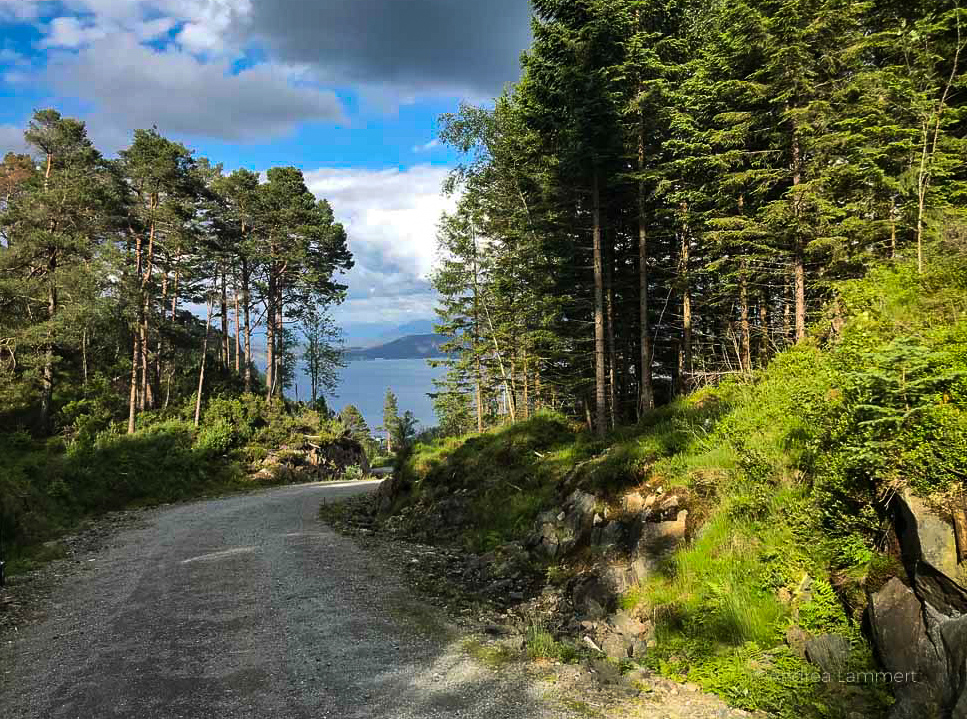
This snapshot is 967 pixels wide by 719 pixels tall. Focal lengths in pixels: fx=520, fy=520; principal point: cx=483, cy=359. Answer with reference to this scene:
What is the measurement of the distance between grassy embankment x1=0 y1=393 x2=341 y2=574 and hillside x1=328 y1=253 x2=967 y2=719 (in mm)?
12711

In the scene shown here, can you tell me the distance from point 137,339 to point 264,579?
25404 millimetres

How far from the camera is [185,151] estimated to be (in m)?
30.8

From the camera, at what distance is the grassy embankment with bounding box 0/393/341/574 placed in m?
15.7

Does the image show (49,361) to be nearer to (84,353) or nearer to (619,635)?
(84,353)

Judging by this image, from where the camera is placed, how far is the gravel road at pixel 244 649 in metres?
5.60

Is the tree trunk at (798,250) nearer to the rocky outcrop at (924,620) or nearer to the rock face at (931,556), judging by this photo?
the rock face at (931,556)

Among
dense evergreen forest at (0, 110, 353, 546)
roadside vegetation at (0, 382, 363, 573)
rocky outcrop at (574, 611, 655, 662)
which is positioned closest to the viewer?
rocky outcrop at (574, 611, 655, 662)

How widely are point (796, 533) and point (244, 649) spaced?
23.7 ft

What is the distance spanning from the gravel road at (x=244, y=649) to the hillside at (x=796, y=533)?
1.62m

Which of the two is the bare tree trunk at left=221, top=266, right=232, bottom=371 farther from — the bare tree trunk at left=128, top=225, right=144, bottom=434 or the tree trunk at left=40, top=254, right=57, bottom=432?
the tree trunk at left=40, top=254, right=57, bottom=432

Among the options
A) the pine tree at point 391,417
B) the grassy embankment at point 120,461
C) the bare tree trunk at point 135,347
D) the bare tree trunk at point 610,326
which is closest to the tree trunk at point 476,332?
the bare tree trunk at point 610,326

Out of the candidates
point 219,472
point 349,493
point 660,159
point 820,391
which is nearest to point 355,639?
point 820,391

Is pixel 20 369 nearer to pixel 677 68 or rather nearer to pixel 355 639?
pixel 355 639

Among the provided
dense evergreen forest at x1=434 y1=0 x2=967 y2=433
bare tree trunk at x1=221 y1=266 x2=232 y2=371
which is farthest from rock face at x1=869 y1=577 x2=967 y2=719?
bare tree trunk at x1=221 y1=266 x2=232 y2=371
